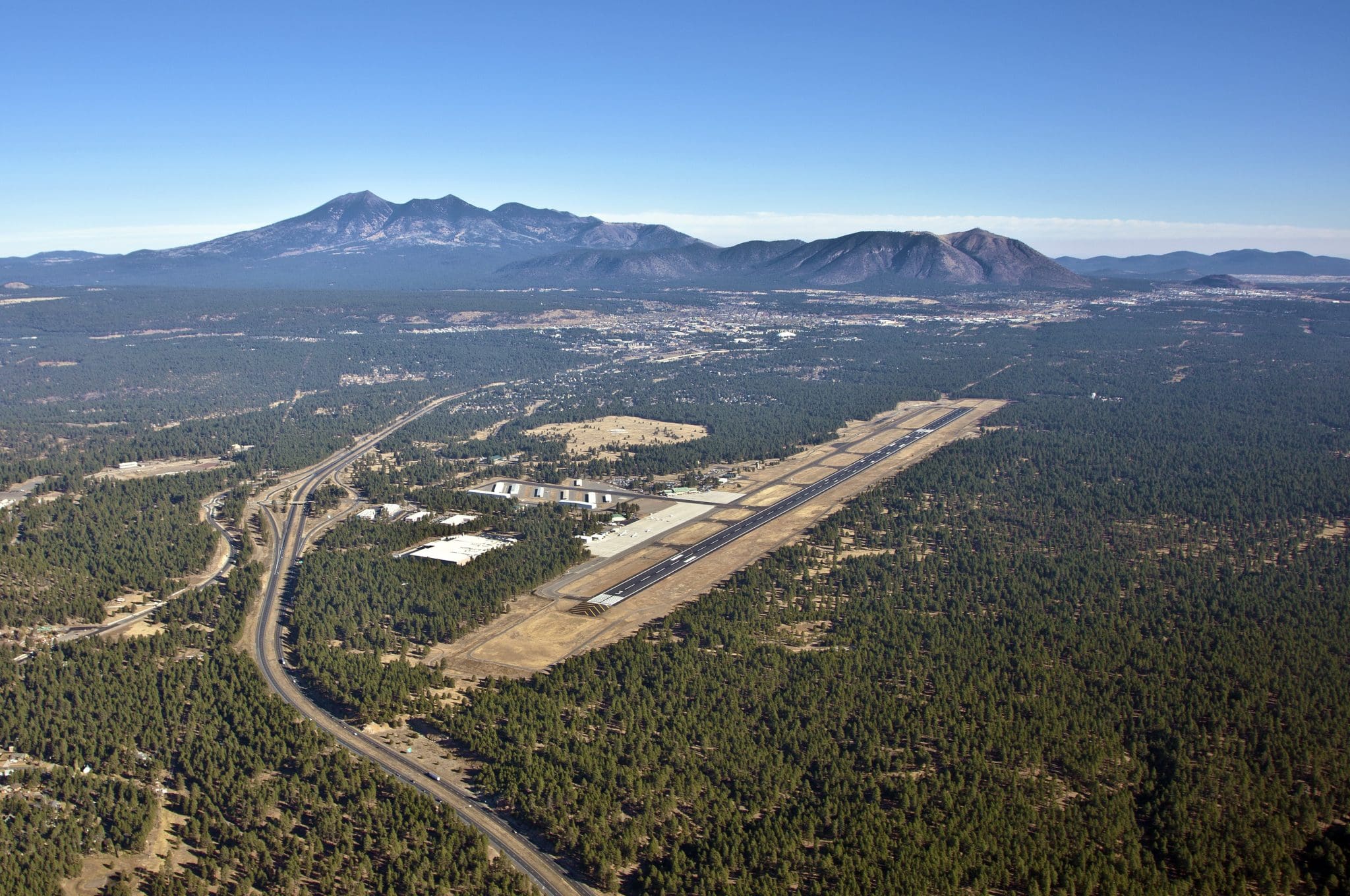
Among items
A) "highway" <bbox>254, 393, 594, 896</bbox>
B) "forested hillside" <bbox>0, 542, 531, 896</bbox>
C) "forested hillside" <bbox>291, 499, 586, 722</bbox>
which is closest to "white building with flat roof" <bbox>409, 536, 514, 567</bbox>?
"forested hillside" <bbox>291, 499, 586, 722</bbox>

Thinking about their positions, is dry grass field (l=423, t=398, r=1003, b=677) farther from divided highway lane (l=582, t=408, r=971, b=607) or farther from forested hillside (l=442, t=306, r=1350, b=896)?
forested hillside (l=442, t=306, r=1350, b=896)

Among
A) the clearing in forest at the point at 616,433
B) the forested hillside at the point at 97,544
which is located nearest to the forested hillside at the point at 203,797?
the forested hillside at the point at 97,544

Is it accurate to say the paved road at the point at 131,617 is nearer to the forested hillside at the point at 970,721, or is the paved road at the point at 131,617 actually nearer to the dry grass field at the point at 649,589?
the dry grass field at the point at 649,589

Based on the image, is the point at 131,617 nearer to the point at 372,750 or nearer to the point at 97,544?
the point at 97,544

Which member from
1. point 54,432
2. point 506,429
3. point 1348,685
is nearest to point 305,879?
point 1348,685

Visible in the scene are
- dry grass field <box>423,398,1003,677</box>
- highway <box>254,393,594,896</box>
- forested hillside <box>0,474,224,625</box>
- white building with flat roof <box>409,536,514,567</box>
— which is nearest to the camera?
highway <box>254,393,594,896</box>

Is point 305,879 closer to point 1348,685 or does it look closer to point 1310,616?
point 1348,685
